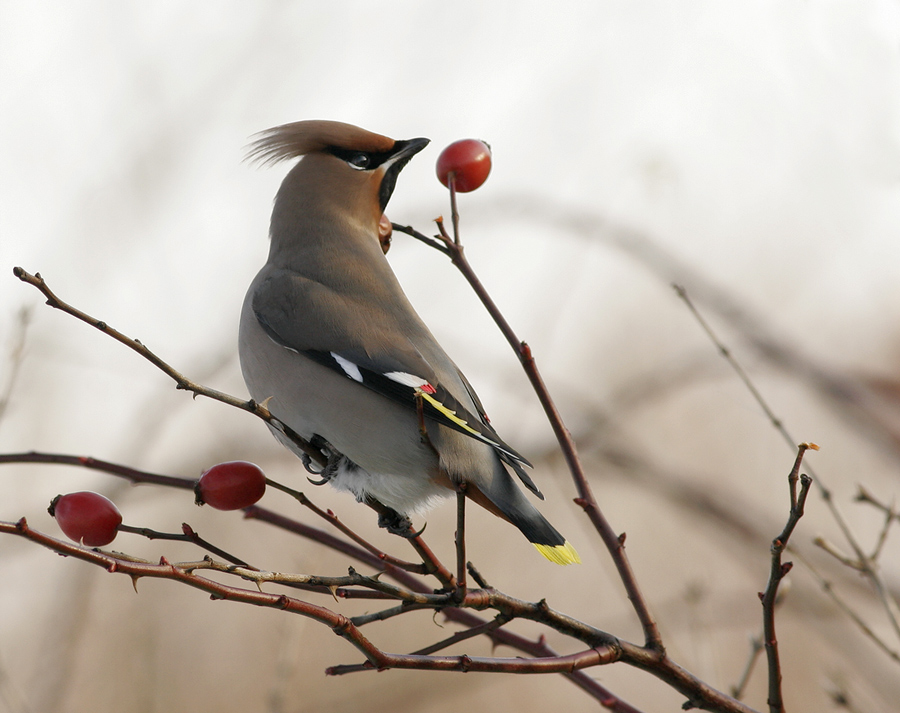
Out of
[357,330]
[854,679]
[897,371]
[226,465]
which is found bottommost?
[226,465]

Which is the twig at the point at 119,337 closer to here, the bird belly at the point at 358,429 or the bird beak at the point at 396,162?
the bird belly at the point at 358,429

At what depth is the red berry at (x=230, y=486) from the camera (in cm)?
164

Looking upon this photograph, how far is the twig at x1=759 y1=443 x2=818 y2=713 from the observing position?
1.28 metres

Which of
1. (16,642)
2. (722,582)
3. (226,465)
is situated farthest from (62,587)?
(722,582)

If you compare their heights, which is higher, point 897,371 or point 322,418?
point 897,371

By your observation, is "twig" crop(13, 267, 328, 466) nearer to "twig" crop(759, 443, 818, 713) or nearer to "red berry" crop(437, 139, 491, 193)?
"twig" crop(759, 443, 818, 713)

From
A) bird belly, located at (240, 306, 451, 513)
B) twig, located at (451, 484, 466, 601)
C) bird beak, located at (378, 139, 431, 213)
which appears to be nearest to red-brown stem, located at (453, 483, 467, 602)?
twig, located at (451, 484, 466, 601)

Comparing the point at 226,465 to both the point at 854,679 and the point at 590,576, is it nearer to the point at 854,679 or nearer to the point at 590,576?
the point at 854,679

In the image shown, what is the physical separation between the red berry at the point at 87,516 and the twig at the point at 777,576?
109cm

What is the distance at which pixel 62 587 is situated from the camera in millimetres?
4215

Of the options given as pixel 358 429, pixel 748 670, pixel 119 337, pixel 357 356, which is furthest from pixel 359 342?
pixel 748 670

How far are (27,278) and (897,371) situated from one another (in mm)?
3618

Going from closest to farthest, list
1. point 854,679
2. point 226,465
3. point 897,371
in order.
Result: point 226,465 < point 854,679 < point 897,371

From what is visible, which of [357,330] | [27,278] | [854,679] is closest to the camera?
[27,278]
